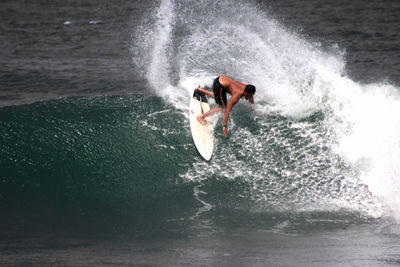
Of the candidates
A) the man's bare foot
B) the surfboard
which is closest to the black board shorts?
the man's bare foot

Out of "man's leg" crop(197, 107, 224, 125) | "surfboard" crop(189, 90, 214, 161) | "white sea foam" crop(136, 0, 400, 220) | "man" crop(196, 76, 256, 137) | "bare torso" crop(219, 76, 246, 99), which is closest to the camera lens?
"man" crop(196, 76, 256, 137)

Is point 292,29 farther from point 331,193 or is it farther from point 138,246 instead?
point 138,246

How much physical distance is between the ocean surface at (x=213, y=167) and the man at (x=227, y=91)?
47 centimetres

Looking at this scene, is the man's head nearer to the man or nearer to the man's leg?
the man

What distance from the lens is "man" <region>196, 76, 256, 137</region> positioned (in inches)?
309

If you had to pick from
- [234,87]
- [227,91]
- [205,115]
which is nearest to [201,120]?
[205,115]

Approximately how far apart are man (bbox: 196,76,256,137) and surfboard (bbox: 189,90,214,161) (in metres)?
0.12

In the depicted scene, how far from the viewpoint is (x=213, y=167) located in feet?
28.4

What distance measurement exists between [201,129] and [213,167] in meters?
0.76

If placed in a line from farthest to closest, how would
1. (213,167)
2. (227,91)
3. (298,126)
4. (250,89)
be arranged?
1. (298,126)
2. (213,167)
3. (227,91)
4. (250,89)

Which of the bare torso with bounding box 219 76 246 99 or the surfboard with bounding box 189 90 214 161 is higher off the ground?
the bare torso with bounding box 219 76 246 99

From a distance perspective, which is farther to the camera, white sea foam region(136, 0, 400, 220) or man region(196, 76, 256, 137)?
white sea foam region(136, 0, 400, 220)

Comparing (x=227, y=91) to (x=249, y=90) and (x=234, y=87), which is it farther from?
(x=249, y=90)

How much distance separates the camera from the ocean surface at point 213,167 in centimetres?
665
